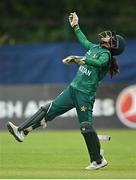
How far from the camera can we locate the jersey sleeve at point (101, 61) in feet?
45.0

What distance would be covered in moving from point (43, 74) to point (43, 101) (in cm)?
152

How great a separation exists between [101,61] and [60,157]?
305cm

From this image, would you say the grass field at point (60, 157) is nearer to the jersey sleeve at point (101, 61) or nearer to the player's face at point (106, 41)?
the jersey sleeve at point (101, 61)

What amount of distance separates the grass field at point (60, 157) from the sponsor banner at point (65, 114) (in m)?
0.91

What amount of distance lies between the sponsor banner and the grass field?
91 cm

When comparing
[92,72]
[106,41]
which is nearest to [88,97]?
[92,72]

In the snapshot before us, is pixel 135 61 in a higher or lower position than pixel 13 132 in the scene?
higher

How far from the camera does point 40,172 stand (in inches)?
529

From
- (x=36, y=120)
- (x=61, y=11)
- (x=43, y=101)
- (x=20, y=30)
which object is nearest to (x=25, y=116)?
(x=43, y=101)

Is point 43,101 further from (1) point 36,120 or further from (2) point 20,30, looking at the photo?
(1) point 36,120

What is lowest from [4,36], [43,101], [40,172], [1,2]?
[40,172]

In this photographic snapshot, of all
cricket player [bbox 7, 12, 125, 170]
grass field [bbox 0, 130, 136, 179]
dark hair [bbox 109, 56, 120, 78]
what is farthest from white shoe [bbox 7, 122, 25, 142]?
dark hair [bbox 109, 56, 120, 78]

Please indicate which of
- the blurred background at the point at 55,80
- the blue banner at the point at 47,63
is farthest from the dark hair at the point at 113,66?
the blue banner at the point at 47,63

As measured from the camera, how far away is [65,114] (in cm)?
2423
